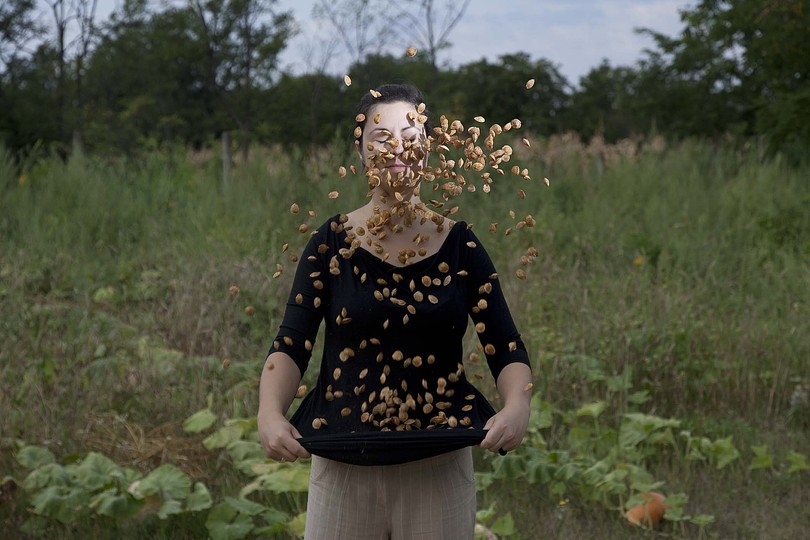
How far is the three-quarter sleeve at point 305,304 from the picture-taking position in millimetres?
2264

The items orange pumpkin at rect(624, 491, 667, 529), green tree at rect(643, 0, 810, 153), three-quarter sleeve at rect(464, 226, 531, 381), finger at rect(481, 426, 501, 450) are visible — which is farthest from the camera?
green tree at rect(643, 0, 810, 153)

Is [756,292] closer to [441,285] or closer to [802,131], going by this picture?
[802,131]

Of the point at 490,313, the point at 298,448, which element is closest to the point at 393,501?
the point at 298,448

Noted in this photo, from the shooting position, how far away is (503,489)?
4582 millimetres

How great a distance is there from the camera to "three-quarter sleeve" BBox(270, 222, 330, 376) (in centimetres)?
226

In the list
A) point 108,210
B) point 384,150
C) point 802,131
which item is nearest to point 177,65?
point 108,210

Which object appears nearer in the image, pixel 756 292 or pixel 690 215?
pixel 756 292

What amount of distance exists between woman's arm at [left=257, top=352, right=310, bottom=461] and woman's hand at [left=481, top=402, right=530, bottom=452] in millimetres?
388

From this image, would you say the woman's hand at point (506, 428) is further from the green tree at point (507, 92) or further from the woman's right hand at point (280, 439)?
the green tree at point (507, 92)

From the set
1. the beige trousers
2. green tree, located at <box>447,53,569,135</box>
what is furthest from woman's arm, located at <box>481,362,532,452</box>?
green tree, located at <box>447,53,569,135</box>

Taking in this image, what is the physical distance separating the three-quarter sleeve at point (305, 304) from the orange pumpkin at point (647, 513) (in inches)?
97.7

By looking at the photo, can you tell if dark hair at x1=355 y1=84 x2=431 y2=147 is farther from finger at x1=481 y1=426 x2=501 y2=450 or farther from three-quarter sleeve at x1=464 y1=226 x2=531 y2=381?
finger at x1=481 y1=426 x2=501 y2=450

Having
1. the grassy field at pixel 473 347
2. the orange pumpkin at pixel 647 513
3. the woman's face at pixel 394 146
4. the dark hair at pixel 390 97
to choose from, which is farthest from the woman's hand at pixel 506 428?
the orange pumpkin at pixel 647 513

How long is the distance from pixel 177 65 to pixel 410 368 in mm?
30927
